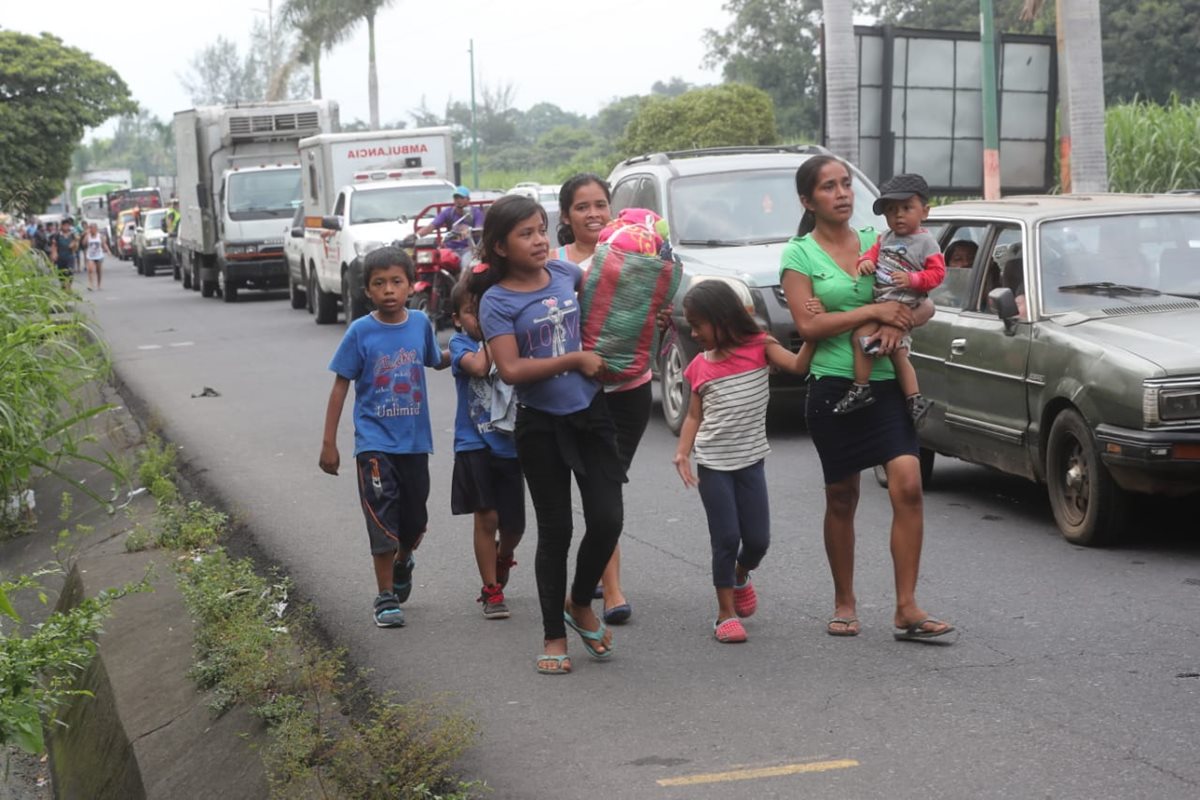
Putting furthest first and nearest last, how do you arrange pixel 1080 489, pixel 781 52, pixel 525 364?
pixel 781 52, pixel 1080 489, pixel 525 364

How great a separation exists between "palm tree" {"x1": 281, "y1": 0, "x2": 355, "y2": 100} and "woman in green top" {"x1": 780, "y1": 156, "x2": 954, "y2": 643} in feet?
183

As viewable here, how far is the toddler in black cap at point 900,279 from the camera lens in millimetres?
6371

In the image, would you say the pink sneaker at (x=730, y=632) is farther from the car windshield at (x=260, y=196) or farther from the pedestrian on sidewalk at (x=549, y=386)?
the car windshield at (x=260, y=196)

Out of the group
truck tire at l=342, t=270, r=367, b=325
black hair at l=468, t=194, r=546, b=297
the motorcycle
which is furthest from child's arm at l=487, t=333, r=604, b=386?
truck tire at l=342, t=270, r=367, b=325

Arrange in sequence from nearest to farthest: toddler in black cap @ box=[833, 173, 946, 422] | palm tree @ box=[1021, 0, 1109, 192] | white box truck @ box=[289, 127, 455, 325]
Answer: toddler in black cap @ box=[833, 173, 946, 422], palm tree @ box=[1021, 0, 1109, 192], white box truck @ box=[289, 127, 455, 325]

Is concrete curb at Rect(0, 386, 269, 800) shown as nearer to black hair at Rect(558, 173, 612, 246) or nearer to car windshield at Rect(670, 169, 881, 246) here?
black hair at Rect(558, 173, 612, 246)

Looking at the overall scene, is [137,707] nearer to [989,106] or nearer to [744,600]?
[744,600]

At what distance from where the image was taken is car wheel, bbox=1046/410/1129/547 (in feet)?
26.2

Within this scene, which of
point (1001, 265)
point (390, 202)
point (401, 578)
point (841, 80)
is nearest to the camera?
point (401, 578)

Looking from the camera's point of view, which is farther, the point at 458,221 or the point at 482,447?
the point at 458,221

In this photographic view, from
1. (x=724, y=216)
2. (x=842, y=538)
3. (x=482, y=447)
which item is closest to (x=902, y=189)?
(x=842, y=538)

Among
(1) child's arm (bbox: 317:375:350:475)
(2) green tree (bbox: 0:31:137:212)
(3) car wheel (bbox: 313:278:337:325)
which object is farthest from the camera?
(2) green tree (bbox: 0:31:137:212)

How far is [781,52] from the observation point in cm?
7012

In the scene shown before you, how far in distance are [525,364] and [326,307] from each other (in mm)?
20433
